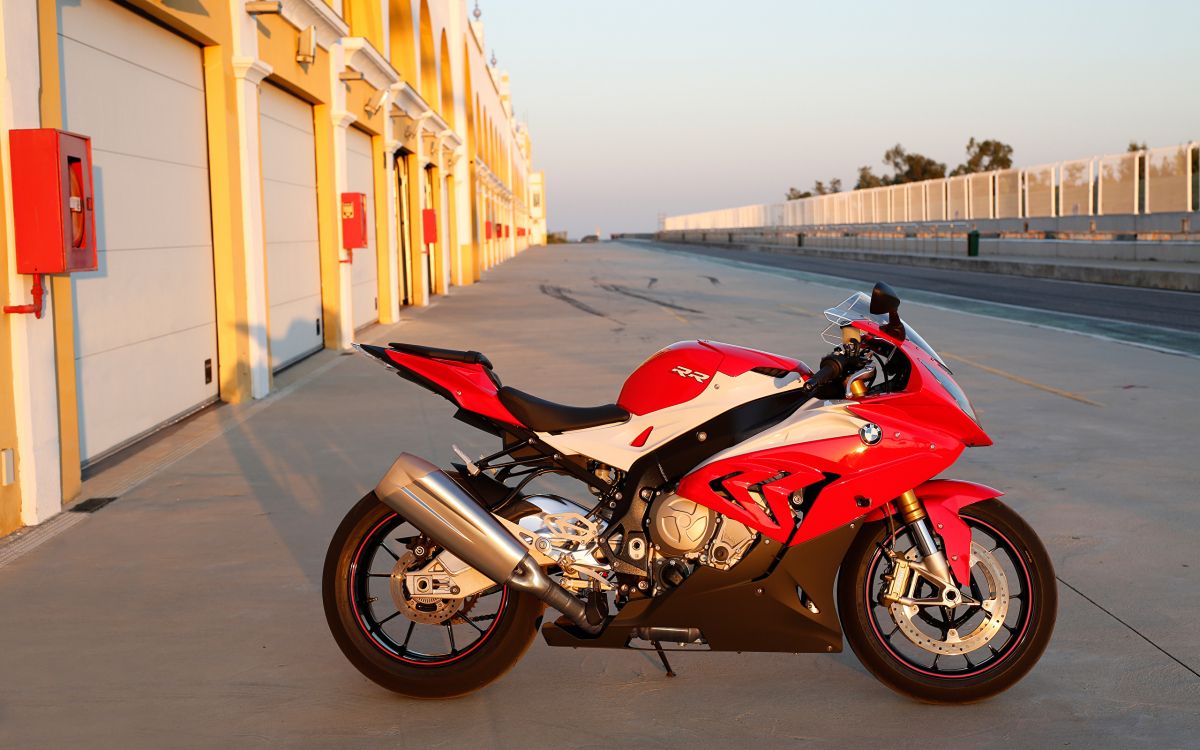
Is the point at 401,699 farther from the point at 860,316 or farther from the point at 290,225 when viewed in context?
the point at 290,225

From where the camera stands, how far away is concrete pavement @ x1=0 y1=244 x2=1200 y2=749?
13.2 ft

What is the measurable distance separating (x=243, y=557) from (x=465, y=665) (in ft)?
7.31

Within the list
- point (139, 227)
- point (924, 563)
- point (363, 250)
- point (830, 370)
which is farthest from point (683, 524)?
point (363, 250)

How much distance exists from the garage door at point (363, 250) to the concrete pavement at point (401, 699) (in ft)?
29.3

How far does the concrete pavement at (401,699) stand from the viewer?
158 inches

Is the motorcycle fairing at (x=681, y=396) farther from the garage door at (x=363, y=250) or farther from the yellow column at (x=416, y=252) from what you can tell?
the yellow column at (x=416, y=252)

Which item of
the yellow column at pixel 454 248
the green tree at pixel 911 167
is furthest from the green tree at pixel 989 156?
the yellow column at pixel 454 248

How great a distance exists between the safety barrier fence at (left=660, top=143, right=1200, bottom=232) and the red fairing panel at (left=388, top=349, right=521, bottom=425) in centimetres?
3322

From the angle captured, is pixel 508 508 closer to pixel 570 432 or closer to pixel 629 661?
pixel 570 432

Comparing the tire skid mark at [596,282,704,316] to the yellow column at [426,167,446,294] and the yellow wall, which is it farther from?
the yellow wall

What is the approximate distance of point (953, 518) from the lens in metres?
4.03

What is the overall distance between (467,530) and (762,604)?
99cm

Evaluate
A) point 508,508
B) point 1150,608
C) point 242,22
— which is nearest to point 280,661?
point 508,508

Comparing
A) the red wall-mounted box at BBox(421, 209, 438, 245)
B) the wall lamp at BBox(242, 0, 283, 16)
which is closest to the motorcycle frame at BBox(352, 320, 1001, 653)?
the wall lamp at BBox(242, 0, 283, 16)
